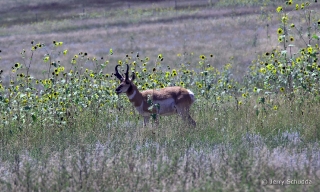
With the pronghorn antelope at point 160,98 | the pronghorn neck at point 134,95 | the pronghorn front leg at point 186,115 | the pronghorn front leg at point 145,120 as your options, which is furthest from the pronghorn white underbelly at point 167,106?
the pronghorn front leg at point 145,120

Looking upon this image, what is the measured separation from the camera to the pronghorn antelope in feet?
38.9

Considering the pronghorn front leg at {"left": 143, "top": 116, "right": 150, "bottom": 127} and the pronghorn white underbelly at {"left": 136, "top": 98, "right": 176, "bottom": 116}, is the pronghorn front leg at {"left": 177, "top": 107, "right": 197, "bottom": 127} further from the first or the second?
the pronghorn front leg at {"left": 143, "top": 116, "right": 150, "bottom": 127}

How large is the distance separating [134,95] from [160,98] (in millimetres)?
505

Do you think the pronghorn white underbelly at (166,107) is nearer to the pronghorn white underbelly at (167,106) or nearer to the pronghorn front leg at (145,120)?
the pronghorn white underbelly at (167,106)

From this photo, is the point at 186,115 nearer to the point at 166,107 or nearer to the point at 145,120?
the point at 145,120

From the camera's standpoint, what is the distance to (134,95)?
12.0 meters

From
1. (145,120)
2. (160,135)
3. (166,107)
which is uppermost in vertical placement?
(160,135)

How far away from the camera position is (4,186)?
22.9 ft

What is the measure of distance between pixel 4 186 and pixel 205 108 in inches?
232

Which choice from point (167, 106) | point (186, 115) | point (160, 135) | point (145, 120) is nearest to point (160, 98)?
point (167, 106)

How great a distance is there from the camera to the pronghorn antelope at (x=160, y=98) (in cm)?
1187

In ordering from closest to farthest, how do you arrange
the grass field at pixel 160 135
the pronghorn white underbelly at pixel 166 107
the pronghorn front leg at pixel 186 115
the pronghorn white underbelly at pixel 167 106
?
the grass field at pixel 160 135
the pronghorn front leg at pixel 186 115
the pronghorn white underbelly at pixel 166 107
the pronghorn white underbelly at pixel 167 106

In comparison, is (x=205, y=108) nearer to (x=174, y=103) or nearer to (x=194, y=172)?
(x=174, y=103)

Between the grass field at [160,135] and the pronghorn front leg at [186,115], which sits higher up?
the grass field at [160,135]
